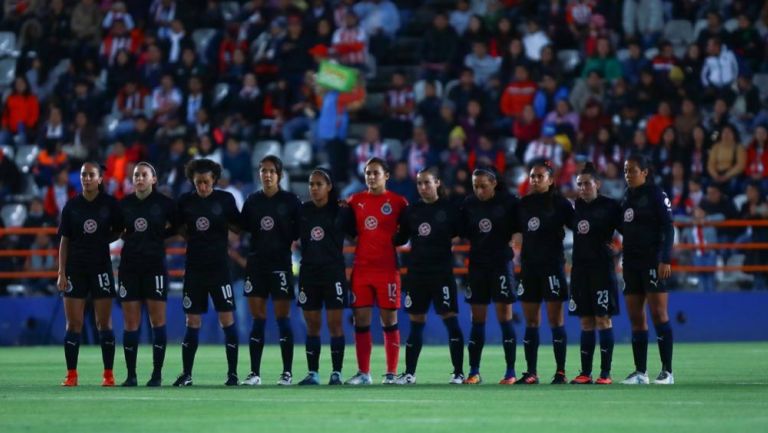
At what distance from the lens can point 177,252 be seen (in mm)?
26781

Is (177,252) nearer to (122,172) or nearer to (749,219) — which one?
(122,172)

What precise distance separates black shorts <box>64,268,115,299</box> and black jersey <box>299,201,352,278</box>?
6.20 ft

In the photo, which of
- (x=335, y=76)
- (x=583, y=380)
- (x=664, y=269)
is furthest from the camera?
(x=335, y=76)

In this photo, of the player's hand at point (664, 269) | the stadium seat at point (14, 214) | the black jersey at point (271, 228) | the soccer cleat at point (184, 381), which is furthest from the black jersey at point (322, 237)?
the stadium seat at point (14, 214)

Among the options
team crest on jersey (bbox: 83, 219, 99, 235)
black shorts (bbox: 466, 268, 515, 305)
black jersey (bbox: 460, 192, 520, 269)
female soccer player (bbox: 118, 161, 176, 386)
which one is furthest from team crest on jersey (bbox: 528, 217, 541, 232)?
team crest on jersey (bbox: 83, 219, 99, 235)

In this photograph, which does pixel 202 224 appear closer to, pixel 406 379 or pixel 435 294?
pixel 435 294

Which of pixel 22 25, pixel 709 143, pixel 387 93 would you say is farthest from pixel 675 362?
pixel 22 25

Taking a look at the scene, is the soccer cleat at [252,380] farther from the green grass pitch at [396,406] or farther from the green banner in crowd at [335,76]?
the green banner in crowd at [335,76]

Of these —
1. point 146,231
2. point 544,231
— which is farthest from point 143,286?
point 544,231

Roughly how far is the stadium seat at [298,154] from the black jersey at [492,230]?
43.6 feet

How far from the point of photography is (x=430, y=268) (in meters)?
16.7

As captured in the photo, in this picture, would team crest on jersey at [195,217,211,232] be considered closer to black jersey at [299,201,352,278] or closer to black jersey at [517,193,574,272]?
black jersey at [299,201,352,278]

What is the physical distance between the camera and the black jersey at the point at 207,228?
16.4 m

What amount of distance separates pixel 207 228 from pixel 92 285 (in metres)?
1.26
